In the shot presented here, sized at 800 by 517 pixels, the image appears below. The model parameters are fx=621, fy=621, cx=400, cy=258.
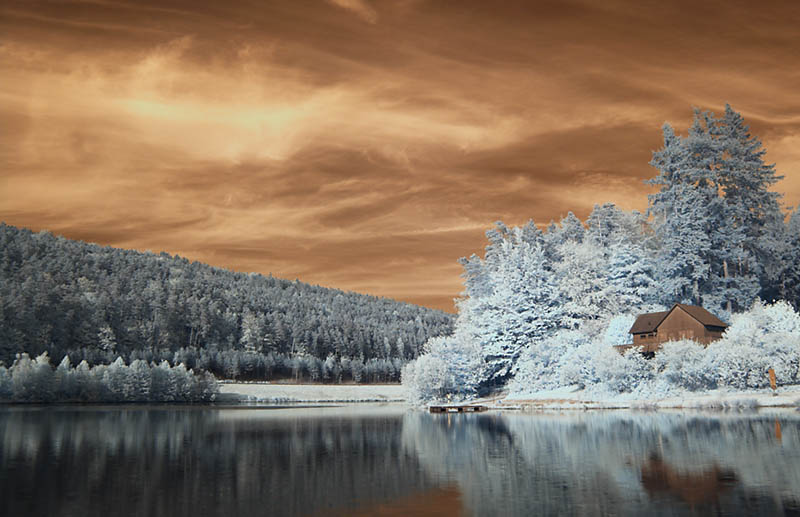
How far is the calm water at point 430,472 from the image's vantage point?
17.3m

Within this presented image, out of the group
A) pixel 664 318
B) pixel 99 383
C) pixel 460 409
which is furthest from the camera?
→ pixel 99 383

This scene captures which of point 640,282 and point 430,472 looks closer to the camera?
point 430,472

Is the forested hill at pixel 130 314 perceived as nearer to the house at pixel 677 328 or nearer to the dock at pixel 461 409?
the dock at pixel 461 409

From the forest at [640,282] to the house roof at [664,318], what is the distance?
64.6 inches

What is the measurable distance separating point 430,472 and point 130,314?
147m

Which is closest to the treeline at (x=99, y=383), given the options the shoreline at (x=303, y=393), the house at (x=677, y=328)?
the shoreline at (x=303, y=393)

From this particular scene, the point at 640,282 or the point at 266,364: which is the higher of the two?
the point at 640,282

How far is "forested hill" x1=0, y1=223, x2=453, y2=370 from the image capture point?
128000 mm

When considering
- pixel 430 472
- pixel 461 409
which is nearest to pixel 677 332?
pixel 461 409

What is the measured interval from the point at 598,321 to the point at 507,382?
13.5 m

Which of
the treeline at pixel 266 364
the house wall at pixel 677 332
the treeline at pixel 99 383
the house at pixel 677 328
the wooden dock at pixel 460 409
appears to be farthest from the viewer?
the treeline at pixel 266 364

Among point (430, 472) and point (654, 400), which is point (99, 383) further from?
point (430, 472)

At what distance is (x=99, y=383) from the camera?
333 feet

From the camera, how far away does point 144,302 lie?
6304 inches
